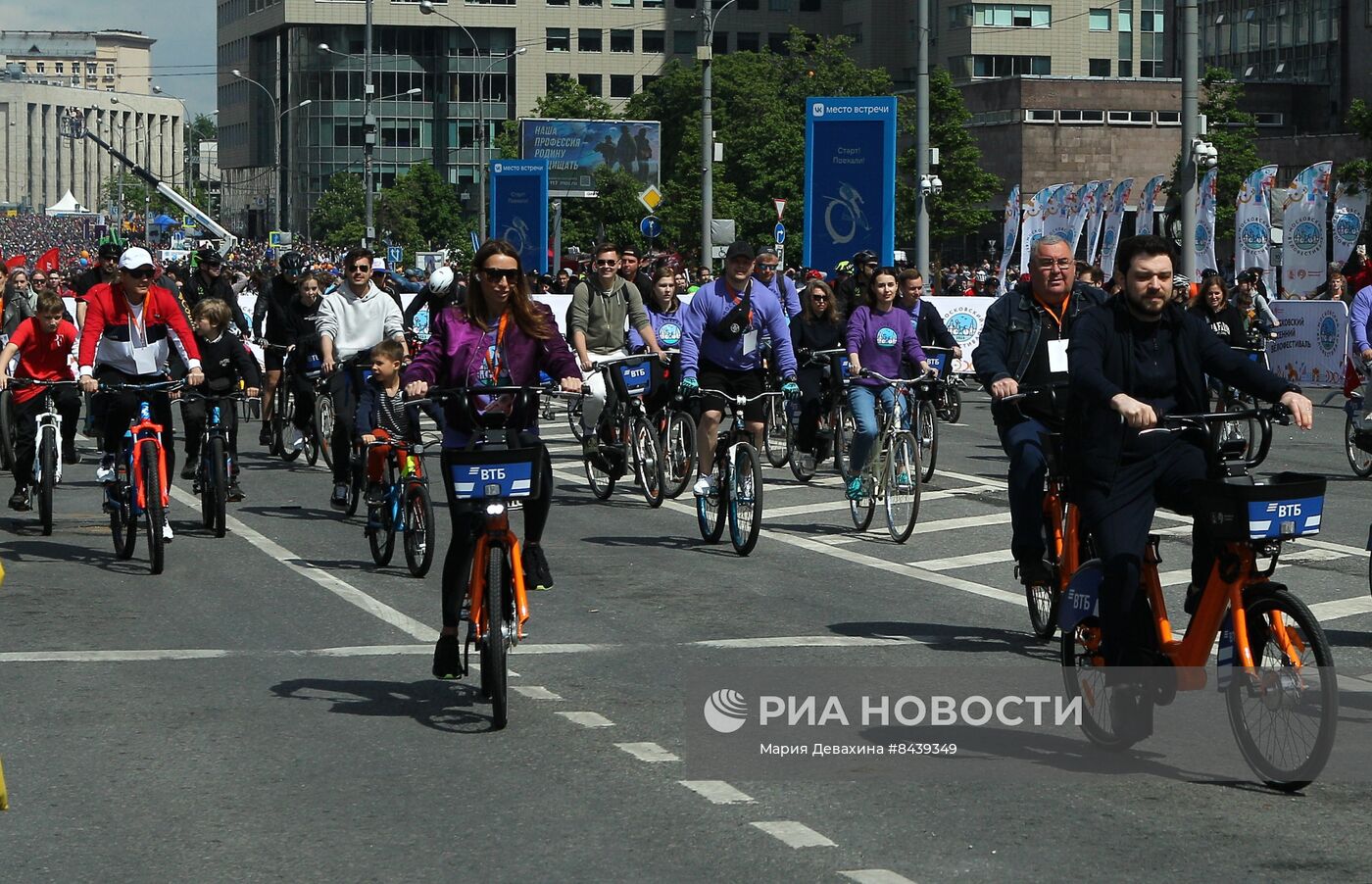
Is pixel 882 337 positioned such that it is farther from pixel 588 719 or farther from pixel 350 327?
pixel 588 719

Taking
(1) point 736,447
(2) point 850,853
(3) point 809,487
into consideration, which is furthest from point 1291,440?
(2) point 850,853

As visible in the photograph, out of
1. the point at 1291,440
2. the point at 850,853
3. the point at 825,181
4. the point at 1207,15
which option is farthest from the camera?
the point at 1207,15

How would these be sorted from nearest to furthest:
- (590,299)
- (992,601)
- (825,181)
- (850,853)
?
(850,853), (992,601), (590,299), (825,181)

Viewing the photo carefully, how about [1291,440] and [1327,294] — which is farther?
[1327,294]

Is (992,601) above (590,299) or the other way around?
the other way around

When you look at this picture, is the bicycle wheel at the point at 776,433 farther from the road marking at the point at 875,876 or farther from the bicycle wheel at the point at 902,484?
the road marking at the point at 875,876

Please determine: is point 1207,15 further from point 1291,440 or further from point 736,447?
point 736,447

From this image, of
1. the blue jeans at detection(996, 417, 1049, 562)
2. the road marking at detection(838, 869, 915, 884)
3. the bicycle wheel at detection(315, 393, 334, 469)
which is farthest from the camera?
the bicycle wheel at detection(315, 393, 334, 469)

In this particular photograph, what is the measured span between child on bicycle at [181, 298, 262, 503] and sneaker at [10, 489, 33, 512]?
1286mm

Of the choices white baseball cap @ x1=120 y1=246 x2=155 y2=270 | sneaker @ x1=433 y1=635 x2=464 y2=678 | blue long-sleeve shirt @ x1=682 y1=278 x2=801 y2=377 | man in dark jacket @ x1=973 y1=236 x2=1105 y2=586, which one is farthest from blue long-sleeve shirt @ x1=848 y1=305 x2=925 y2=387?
sneaker @ x1=433 y1=635 x2=464 y2=678

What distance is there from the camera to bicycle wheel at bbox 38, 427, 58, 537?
554 inches

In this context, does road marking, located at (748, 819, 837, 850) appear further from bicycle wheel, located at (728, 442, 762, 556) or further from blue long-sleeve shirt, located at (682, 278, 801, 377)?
blue long-sleeve shirt, located at (682, 278, 801, 377)

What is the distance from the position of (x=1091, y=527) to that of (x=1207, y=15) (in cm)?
9856

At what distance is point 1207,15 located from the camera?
101000 millimetres
